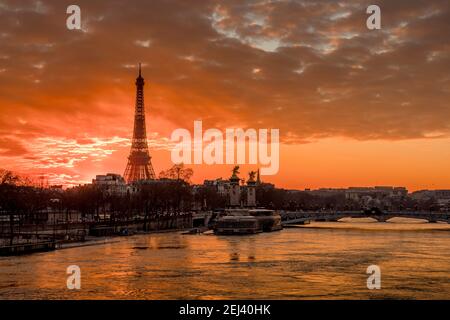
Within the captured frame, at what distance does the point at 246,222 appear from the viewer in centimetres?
8738

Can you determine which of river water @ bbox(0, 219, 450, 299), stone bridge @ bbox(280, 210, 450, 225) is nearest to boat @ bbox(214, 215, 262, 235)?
river water @ bbox(0, 219, 450, 299)

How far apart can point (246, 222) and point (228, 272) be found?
4616 centimetres

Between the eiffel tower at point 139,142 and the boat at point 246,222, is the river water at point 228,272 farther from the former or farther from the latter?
the eiffel tower at point 139,142

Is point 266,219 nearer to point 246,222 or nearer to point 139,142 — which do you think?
point 246,222

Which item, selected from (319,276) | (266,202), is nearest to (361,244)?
(319,276)

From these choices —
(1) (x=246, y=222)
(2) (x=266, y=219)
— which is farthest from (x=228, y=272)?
(2) (x=266, y=219)

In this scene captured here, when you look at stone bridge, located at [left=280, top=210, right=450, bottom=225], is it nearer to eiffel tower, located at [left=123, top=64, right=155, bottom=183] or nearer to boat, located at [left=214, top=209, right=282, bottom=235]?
boat, located at [left=214, top=209, right=282, bottom=235]

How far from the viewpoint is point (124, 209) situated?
320 feet

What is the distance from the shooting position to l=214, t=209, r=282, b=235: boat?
8512cm

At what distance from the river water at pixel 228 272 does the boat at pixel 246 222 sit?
21.1 meters

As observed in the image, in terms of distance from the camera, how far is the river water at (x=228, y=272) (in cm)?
3256

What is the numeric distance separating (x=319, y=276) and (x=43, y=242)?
24909mm

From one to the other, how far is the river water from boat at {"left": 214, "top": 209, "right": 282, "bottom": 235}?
69.1 ft
